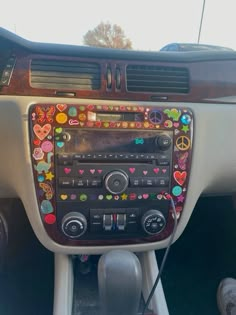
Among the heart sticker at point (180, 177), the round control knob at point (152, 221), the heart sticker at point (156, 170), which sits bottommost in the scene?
the round control knob at point (152, 221)

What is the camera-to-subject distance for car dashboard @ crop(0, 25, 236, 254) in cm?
110

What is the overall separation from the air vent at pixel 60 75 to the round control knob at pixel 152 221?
452 mm

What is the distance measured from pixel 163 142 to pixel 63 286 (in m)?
0.58

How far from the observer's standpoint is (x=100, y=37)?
3393mm

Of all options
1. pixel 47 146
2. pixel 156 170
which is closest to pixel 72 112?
pixel 47 146

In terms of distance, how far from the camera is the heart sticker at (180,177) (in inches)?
46.9

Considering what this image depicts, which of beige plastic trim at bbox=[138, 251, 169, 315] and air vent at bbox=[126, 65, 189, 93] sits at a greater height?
air vent at bbox=[126, 65, 189, 93]

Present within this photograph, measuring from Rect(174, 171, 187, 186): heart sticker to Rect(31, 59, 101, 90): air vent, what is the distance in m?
0.39

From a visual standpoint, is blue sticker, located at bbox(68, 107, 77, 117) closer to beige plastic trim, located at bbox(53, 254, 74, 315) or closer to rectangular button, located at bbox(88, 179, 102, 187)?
rectangular button, located at bbox(88, 179, 102, 187)

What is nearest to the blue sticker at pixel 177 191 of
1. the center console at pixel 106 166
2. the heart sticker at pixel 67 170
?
the center console at pixel 106 166

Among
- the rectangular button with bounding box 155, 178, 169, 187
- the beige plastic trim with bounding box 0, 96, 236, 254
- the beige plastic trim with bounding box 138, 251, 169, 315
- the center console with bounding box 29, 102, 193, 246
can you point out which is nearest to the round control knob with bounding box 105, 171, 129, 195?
the center console with bounding box 29, 102, 193, 246

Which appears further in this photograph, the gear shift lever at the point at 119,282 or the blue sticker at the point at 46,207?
the blue sticker at the point at 46,207

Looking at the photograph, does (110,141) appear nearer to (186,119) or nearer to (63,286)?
(186,119)

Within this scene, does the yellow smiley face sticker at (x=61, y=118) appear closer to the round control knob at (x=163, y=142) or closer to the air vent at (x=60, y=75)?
the air vent at (x=60, y=75)
